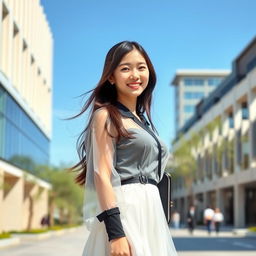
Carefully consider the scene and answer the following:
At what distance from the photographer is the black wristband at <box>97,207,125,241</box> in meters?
2.93

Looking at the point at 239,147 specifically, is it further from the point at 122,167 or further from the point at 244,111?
the point at 122,167

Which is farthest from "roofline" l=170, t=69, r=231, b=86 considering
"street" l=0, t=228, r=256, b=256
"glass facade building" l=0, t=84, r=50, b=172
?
"street" l=0, t=228, r=256, b=256

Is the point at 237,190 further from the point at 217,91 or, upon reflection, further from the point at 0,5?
the point at 0,5

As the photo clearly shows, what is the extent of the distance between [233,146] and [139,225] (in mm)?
50863

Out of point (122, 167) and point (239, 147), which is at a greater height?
point (239, 147)

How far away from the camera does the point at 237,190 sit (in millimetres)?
50750

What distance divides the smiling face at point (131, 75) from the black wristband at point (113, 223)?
68cm

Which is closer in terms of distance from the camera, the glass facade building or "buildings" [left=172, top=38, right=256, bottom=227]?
the glass facade building

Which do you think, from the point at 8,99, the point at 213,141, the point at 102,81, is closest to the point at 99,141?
the point at 102,81

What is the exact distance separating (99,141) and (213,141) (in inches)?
2330

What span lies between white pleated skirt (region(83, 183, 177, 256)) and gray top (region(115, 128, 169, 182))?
78 mm

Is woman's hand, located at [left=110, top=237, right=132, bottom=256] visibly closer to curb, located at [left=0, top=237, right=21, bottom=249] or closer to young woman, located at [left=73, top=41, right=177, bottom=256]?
young woman, located at [left=73, top=41, right=177, bottom=256]

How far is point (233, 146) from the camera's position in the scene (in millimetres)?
53094

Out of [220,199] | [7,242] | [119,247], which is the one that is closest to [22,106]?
[7,242]
